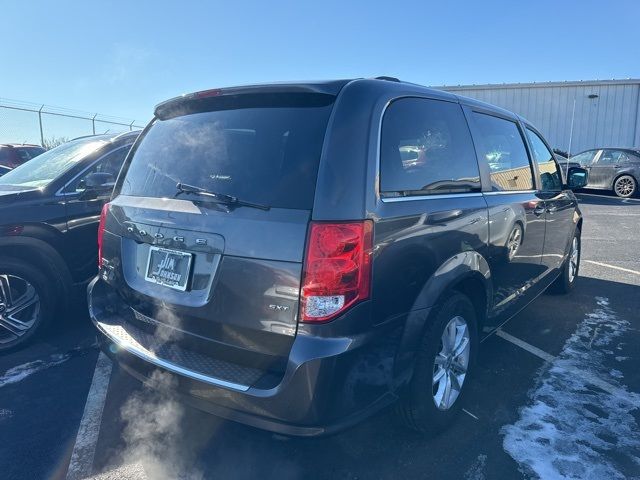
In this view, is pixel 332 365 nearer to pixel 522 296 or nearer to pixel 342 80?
pixel 342 80

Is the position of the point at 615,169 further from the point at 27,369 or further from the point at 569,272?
the point at 27,369

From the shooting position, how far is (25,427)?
2.78m

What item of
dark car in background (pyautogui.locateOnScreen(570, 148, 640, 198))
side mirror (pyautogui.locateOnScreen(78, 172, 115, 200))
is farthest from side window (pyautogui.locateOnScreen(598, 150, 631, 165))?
side mirror (pyautogui.locateOnScreen(78, 172, 115, 200))

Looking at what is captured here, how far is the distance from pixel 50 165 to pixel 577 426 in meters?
4.89

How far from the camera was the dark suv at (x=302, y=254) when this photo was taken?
74.9 inches

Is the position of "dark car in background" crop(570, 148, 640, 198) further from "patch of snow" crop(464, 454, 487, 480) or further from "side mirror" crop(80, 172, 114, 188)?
"side mirror" crop(80, 172, 114, 188)

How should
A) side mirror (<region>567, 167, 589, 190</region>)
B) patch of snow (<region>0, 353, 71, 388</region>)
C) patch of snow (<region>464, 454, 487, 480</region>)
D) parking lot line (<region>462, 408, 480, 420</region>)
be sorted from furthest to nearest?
side mirror (<region>567, 167, 589, 190</region>)
patch of snow (<region>0, 353, 71, 388</region>)
parking lot line (<region>462, 408, 480, 420</region>)
patch of snow (<region>464, 454, 487, 480</region>)

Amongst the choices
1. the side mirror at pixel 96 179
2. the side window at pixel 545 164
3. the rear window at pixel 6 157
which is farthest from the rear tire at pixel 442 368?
the rear window at pixel 6 157

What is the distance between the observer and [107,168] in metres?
4.44

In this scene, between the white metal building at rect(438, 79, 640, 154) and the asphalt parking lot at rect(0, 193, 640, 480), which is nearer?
the asphalt parking lot at rect(0, 193, 640, 480)

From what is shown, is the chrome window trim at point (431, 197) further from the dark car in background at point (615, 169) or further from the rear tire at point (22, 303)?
the dark car in background at point (615, 169)

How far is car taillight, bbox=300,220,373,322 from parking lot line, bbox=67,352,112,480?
5.11 ft

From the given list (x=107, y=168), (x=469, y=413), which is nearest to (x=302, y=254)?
(x=469, y=413)

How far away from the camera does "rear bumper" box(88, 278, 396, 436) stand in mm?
1863
